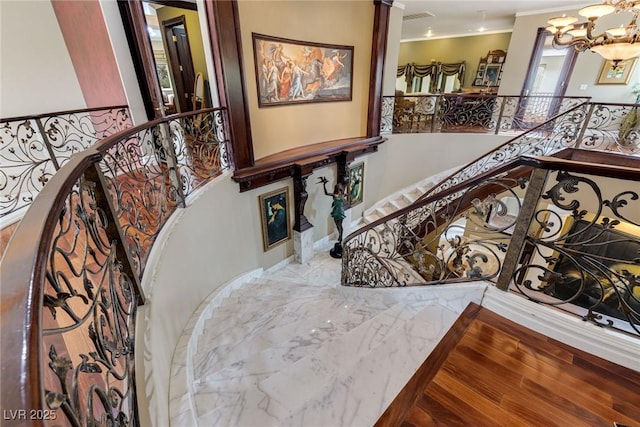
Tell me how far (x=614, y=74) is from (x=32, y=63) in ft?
33.5

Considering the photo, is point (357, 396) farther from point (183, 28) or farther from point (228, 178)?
point (183, 28)

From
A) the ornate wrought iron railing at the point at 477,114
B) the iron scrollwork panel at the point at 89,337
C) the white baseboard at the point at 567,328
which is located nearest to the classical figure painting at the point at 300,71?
the ornate wrought iron railing at the point at 477,114

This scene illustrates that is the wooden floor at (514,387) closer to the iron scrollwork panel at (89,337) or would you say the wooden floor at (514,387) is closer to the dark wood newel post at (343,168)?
the iron scrollwork panel at (89,337)

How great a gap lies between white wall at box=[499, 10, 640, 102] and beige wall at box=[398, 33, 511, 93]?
131 inches

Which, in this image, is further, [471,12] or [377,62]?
[471,12]

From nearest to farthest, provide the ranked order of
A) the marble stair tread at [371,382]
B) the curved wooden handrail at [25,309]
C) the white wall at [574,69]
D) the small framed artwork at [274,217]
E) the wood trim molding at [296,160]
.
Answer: the curved wooden handrail at [25,309] → the marble stair tread at [371,382] → the wood trim molding at [296,160] → the small framed artwork at [274,217] → the white wall at [574,69]

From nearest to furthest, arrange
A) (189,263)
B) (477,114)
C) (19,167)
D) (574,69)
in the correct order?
(189,263), (19,167), (574,69), (477,114)

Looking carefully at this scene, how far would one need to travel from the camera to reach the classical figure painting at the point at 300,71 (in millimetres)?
4020

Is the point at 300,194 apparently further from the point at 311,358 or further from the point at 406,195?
the point at 406,195

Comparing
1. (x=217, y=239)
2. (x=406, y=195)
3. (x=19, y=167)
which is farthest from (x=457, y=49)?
(x=19, y=167)

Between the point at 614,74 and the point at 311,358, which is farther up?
the point at 614,74

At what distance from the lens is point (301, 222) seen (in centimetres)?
498

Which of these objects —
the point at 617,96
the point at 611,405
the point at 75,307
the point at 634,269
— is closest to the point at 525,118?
the point at 617,96

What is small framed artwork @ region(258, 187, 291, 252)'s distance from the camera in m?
4.43
